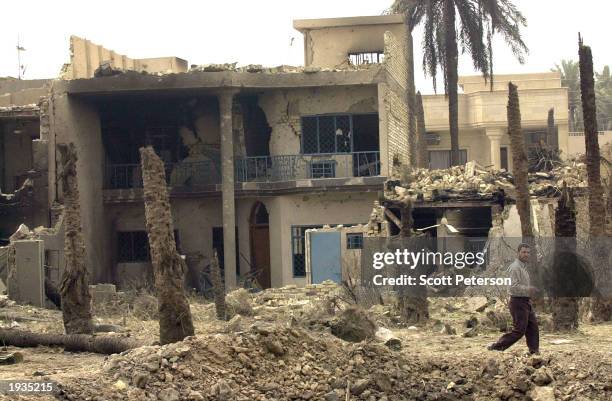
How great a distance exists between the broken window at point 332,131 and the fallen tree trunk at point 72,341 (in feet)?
48.2

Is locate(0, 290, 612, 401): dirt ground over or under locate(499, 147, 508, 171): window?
under

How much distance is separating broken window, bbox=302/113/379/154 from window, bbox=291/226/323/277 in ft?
7.52

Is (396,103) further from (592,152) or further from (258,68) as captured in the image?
(592,152)

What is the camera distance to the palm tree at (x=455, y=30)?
119ft

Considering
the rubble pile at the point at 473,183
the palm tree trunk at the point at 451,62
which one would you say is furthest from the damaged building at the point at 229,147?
the palm tree trunk at the point at 451,62

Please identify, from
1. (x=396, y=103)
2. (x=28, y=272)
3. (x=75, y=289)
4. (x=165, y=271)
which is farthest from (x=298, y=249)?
(x=165, y=271)

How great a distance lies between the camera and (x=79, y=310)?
18.7 meters

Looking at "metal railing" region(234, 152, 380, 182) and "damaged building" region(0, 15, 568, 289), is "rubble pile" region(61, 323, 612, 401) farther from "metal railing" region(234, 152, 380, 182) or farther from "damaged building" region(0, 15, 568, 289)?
"metal railing" region(234, 152, 380, 182)

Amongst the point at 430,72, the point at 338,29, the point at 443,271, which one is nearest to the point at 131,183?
the point at 338,29

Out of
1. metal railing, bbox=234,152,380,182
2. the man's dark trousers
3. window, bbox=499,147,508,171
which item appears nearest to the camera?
the man's dark trousers

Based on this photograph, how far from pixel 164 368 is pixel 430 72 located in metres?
25.7

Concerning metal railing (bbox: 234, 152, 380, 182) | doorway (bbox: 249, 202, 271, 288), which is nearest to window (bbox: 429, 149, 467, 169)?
metal railing (bbox: 234, 152, 380, 182)

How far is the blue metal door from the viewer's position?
2814cm

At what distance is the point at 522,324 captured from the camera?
45.2 feet
